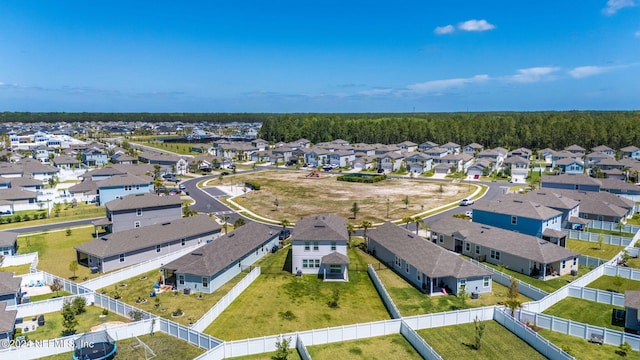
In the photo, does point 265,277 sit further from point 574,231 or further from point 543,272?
point 574,231

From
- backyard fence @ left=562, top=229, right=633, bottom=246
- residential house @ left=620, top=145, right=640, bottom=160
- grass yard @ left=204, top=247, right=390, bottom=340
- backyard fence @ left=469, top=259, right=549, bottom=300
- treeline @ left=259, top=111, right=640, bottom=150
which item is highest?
treeline @ left=259, top=111, right=640, bottom=150

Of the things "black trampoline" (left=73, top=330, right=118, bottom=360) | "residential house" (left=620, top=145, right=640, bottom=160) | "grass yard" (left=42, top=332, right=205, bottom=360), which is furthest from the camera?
"residential house" (left=620, top=145, right=640, bottom=160)

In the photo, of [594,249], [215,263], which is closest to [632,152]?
[594,249]

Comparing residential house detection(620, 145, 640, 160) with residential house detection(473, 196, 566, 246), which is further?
residential house detection(620, 145, 640, 160)

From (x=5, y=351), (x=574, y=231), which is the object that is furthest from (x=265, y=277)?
(x=574, y=231)

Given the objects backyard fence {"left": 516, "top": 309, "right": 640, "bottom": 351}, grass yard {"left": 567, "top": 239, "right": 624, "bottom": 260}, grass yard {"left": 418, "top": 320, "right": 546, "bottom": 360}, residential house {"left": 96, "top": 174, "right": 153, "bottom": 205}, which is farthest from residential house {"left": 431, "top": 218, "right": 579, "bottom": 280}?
residential house {"left": 96, "top": 174, "right": 153, "bottom": 205}

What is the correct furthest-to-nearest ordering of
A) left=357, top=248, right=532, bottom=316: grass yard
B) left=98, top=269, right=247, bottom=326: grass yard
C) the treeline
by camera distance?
1. the treeline
2. left=357, top=248, right=532, bottom=316: grass yard
3. left=98, top=269, right=247, bottom=326: grass yard

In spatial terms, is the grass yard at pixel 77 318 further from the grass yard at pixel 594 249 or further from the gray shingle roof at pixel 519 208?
the grass yard at pixel 594 249

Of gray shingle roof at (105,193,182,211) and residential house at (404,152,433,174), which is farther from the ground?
residential house at (404,152,433,174)

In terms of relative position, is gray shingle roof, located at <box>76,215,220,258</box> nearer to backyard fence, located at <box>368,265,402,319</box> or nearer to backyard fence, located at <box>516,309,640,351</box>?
backyard fence, located at <box>368,265,402,319</box>
